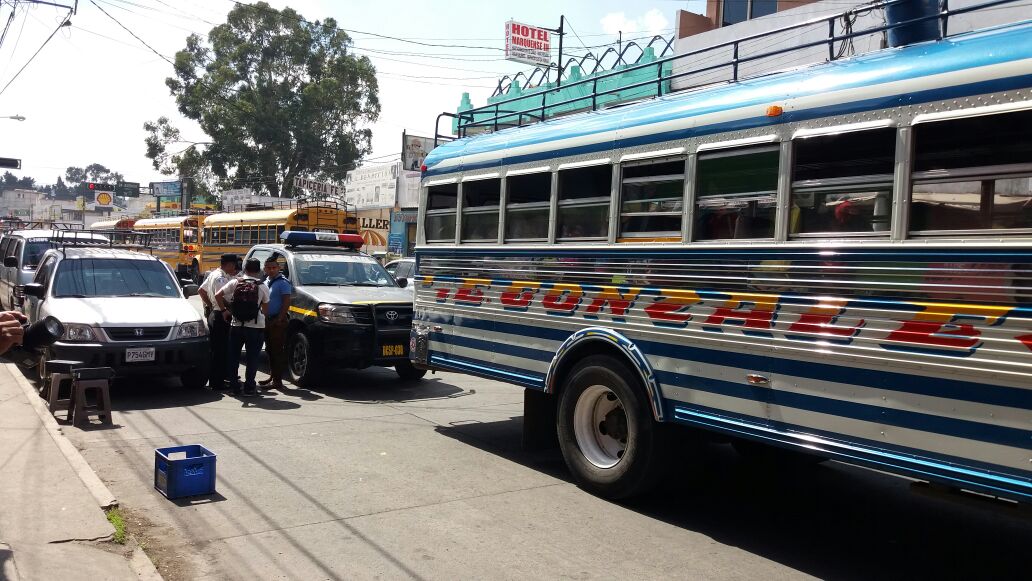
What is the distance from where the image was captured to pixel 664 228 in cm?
590

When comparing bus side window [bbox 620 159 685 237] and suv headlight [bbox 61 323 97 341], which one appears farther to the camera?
suv headlight [bbox 61 323 97 341]

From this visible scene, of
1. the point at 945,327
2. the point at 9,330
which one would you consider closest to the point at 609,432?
the point at 945,327

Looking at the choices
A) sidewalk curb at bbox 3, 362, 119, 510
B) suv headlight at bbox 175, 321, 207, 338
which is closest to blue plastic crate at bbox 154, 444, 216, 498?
sidewalk curb at bbox 3, 362, 119, 510

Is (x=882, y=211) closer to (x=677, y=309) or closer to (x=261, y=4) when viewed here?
(x=677, y=309)

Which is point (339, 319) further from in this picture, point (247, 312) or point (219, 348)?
point (219, 348)

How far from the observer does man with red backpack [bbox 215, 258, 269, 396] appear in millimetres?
9984

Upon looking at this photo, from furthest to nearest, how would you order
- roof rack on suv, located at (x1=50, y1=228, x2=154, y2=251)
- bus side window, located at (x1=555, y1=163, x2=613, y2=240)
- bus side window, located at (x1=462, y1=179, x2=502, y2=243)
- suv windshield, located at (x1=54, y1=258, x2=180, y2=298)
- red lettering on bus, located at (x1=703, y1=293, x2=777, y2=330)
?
roof rack on suv, located at (x1=50, y1=228, x2=154, y2=251) < suv windshield, located at (x1=54, y1=258, x2=180, y2=298) < bus side window, located at (x1=462, y1=179, x2=502, y2=243) < bus side window, located at (x1=555, y1=163, x2=613, y2=240) < red lettering on bus, located at (x1=703, y1=293, x2=777, y2=330)

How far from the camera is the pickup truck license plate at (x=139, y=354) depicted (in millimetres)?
9273

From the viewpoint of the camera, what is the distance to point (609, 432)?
6398 mm

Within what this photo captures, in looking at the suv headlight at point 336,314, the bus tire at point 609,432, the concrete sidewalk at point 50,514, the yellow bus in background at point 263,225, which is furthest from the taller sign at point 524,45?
the bus tire at point 609,432

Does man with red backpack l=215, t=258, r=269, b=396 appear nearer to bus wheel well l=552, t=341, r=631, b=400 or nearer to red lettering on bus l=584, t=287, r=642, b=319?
bus wheel well l=552, t=341, r=631, b=400

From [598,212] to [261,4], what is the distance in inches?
1720

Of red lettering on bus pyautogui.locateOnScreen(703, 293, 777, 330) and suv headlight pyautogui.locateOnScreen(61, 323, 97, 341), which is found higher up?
red lettering on bus pyautogui.locateOnScreen(703, 293, 777, 330)

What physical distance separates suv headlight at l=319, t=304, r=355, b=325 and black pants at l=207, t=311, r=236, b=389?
1.27m
